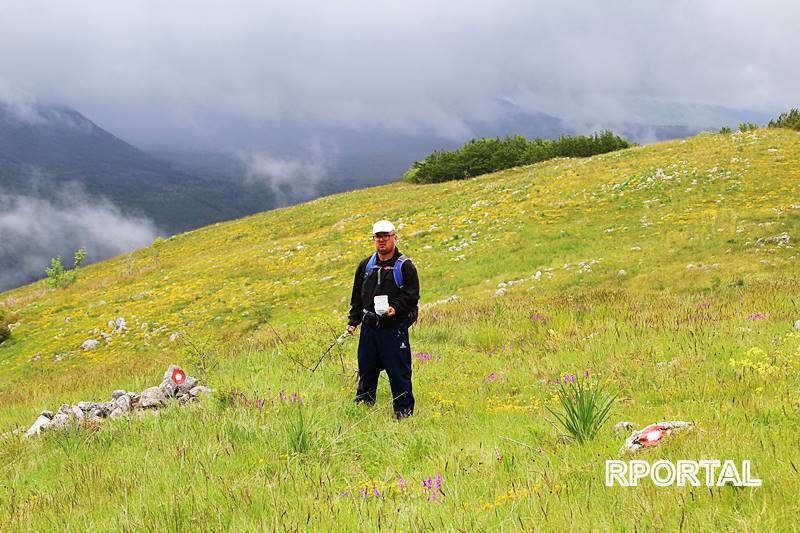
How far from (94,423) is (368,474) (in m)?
4.15

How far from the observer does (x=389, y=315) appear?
254 inches

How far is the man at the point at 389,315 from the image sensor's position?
6555 mm

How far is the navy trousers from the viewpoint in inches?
261

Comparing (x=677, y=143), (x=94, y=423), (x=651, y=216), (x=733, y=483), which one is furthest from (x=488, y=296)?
(x=677, y=143)

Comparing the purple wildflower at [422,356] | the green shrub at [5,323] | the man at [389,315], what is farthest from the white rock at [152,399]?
the green shrub at [5,323]

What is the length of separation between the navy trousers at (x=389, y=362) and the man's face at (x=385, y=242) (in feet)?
3.41

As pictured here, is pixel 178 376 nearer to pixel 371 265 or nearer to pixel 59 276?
pixel 371 265

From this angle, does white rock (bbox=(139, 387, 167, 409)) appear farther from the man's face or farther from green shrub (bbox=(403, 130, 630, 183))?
green shrub (bbox=(403, 130, 630, 183))

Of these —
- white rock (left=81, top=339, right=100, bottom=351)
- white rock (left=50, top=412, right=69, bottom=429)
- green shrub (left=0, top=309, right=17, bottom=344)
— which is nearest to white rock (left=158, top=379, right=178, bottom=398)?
white rock (left=50, top=412, right=69, bottom=429)

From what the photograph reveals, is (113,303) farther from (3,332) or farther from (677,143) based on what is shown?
(677,143)

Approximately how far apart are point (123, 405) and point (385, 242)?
15.4 ft

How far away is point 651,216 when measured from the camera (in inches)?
876

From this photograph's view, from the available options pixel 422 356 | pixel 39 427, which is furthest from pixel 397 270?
pixel 39 427

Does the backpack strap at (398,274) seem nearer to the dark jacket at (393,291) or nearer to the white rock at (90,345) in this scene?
the dark jacket at (393,291)
